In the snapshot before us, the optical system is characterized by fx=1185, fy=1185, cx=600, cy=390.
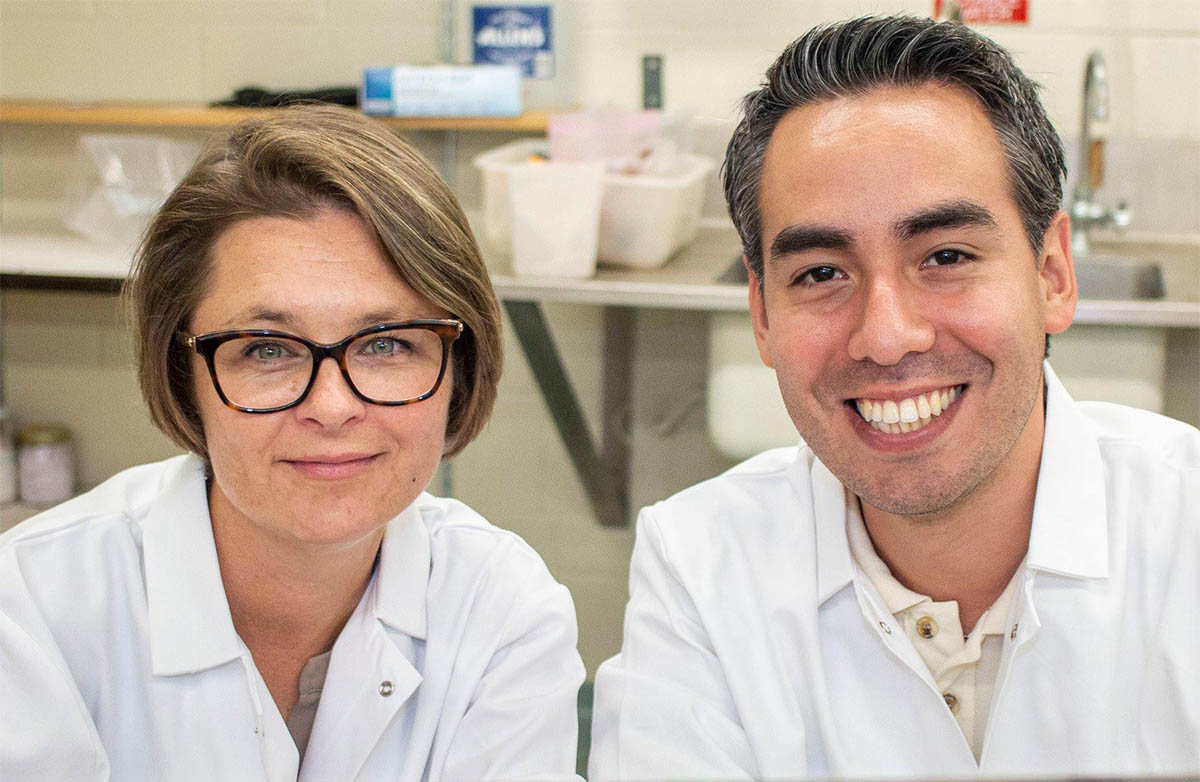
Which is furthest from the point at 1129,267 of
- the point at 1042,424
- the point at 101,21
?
the point at 101,21

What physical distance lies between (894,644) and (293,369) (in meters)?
0.56

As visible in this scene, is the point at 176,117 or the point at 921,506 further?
the point at 176,117

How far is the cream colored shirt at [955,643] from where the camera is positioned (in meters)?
1.02

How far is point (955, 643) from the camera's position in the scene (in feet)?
3.42

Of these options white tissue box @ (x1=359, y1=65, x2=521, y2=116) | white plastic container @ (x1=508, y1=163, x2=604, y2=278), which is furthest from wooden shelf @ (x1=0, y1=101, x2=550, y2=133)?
white plastic container @ (x1=508, y1=163, x2=604, y2=278)

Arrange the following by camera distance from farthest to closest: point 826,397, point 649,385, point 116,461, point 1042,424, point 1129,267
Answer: point 116,461
point 649,385
point 1129,267
point 1042,424
point 826,397

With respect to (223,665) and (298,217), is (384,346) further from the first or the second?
(223,665)

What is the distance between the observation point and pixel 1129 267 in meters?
2.11

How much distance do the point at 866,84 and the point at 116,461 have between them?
2.08 meters

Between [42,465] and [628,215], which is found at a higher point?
[628,215]

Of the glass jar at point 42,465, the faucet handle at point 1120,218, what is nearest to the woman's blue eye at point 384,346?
the faucet handle at point 1120,218

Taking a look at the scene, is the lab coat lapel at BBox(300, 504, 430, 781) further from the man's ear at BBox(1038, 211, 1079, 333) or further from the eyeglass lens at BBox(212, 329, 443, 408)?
the man's ear at BBox(1038, 211, 1079, 333)

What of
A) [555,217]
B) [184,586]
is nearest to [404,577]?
[184,586]

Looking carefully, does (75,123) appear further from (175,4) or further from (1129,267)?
(1129,267)
